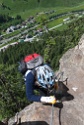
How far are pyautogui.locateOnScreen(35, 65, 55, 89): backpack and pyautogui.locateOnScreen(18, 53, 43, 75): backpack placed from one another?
284mm

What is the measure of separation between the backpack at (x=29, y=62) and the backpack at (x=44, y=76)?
28cm

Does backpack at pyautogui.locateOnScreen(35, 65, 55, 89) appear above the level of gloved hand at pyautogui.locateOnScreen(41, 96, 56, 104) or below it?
above

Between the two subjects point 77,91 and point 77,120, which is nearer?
point 77,120

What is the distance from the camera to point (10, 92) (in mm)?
61938

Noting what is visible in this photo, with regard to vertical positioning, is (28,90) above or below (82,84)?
above

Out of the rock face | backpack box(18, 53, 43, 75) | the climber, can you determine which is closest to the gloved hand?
the climber

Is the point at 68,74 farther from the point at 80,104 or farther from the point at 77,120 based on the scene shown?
the point at 77,120

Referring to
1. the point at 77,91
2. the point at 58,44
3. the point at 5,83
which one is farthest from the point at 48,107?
the point at 58,44

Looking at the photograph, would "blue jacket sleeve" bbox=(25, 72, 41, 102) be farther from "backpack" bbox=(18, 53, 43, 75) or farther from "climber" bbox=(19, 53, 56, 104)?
"backpack" bbox=(18, 53, 43, 75)

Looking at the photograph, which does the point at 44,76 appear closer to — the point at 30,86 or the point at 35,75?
the point at 35,75

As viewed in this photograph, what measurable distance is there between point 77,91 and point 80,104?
189 cm

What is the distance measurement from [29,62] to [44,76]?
3.75ft

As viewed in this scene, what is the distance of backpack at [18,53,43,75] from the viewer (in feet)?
50.2

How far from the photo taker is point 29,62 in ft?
50.2
